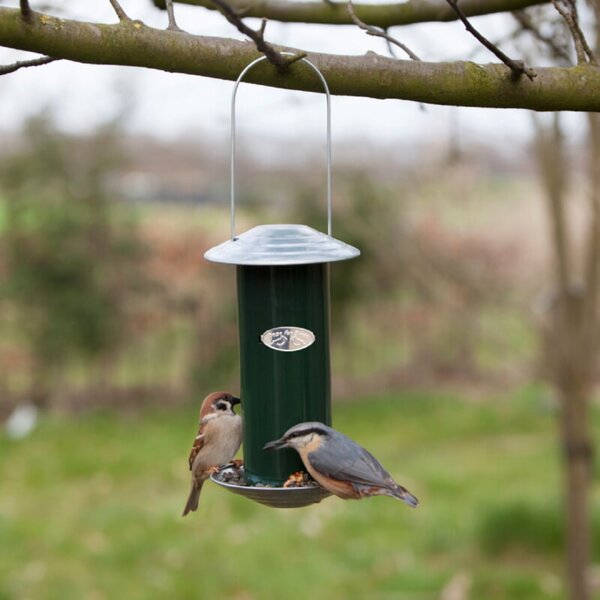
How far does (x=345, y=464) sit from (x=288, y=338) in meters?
0.44

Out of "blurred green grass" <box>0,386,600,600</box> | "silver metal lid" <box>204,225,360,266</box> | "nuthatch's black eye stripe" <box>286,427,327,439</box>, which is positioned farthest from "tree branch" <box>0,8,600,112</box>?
"blurred green grass" <box>0,386,600,600</box>

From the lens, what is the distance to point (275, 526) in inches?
234

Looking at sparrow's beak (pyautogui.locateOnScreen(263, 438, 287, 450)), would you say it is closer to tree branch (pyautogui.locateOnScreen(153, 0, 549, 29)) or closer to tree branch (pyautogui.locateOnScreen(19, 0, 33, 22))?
tree branch (pyautogui.locateOnScreen(19, 0, 33, 22))

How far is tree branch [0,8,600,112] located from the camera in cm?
210

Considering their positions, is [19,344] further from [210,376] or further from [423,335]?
[423,335]

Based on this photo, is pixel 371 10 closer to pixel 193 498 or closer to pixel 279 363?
pixel 279 363

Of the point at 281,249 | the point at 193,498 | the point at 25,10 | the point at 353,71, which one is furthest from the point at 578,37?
the point at 193,498

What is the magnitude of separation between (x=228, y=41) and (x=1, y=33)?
0.49m

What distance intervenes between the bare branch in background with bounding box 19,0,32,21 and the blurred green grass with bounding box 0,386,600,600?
3.81 meters

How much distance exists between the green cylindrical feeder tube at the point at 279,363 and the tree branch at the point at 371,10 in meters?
0.81

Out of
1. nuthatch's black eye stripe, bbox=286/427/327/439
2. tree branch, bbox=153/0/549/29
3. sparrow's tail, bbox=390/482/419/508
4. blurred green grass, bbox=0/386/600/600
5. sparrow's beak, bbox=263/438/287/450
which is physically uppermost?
tree branch, bbox=153/0/549/29

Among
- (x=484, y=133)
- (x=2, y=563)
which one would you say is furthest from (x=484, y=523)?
(x=2, y=563)

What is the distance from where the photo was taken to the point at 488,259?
8.84 metres

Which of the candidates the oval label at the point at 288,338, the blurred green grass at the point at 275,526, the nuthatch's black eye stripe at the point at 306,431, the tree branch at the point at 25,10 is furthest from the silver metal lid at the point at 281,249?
the blurred green grass at the point at 275,526
